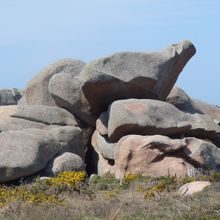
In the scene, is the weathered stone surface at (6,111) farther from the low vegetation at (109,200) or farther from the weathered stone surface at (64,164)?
the low vegetation at (109,200)

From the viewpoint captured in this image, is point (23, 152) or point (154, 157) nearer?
point (23, 152)

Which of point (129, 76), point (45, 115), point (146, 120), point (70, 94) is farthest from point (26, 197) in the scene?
point (70, 94)

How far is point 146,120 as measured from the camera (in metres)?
18.2

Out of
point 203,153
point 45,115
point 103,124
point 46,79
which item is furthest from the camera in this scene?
point 46,79

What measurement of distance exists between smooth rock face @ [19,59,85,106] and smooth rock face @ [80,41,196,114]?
2282mm

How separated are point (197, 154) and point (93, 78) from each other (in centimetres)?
357

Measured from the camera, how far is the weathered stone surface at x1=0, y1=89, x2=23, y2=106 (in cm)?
3067

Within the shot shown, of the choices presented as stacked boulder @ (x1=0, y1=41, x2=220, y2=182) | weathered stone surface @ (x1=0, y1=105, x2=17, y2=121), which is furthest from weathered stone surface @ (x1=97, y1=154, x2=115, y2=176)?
weathered stone surface @ (x1=0, y1=105, x2=17, y2=121)

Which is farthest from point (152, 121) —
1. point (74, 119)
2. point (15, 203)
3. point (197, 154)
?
point (15, 203)

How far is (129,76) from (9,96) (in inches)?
524

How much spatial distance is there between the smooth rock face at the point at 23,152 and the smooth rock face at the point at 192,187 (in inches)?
174

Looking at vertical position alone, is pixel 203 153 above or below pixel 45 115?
below

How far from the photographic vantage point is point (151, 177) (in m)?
16.3

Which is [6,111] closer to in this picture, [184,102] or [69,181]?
[184,102]
